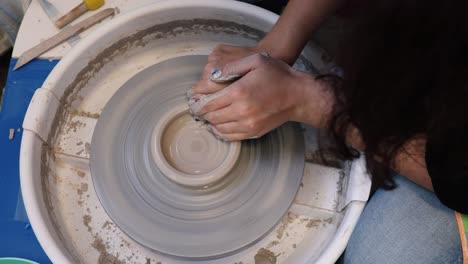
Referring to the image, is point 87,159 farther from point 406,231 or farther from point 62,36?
point 406,231

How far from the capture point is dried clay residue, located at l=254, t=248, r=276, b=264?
1.08 m

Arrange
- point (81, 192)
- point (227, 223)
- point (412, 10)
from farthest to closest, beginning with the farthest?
1. point (81, 192)
2. point (227, 223)
3. point (412, 10)

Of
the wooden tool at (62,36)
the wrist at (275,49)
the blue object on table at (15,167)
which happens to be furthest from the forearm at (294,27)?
the blue object on table at (15,167)

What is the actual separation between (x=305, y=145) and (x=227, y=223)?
1.03 feet

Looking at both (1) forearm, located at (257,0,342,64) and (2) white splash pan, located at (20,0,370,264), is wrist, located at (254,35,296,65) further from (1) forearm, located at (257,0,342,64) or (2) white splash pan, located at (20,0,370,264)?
(2) white splash pan, located at (20,0,370,264)

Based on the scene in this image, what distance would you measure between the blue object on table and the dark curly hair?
866 mm

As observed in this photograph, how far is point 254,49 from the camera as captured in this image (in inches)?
43.1

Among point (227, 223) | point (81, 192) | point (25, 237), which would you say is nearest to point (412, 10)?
point (227, 223)

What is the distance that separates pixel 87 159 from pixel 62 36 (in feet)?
1.34

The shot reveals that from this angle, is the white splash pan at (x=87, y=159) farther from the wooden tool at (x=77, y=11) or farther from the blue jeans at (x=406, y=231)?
the wooden tool at (x=77, y=11)

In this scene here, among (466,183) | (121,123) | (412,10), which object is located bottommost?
(121,123)

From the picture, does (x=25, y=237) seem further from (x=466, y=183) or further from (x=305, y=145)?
(x=466, y=183)

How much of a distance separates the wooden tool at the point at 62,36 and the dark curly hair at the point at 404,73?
0.85 meters

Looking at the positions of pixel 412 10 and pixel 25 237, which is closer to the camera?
pixel 412 10
